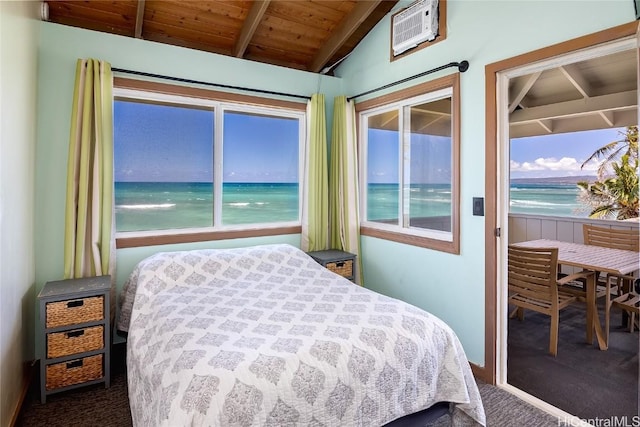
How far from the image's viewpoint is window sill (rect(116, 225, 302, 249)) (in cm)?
282

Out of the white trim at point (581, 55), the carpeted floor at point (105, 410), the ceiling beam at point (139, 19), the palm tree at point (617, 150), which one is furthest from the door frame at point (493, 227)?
the palm tree at point (617, 150)

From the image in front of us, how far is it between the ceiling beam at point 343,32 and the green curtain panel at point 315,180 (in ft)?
1.19

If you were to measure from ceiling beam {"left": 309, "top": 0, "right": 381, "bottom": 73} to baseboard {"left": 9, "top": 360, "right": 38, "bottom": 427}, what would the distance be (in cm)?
341

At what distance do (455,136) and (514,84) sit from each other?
2259mm

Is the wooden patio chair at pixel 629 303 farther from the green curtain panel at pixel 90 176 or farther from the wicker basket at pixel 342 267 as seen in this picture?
the green curtain panel at pixel 90 176

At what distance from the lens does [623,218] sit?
13.9 ft

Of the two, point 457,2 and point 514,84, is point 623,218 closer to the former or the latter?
point 514,84

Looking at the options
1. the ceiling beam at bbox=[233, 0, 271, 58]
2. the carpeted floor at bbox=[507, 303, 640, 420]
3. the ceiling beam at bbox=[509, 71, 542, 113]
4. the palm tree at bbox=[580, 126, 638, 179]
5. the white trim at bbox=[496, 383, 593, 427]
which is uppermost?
the ceiling beam at bbox=[233, 0, 271, 58]

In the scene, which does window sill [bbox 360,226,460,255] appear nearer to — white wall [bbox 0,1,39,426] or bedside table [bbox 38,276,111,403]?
bedside table [bbox 38,276,111,403]

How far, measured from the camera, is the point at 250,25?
290 centimetres

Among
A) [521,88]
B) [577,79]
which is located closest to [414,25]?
[521,88]

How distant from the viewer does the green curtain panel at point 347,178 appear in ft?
11.6

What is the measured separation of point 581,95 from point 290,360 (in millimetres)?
4614

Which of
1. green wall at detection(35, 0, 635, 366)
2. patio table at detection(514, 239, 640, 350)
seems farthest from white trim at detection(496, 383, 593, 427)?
patio table at detection(514, 239, 640, 350)
